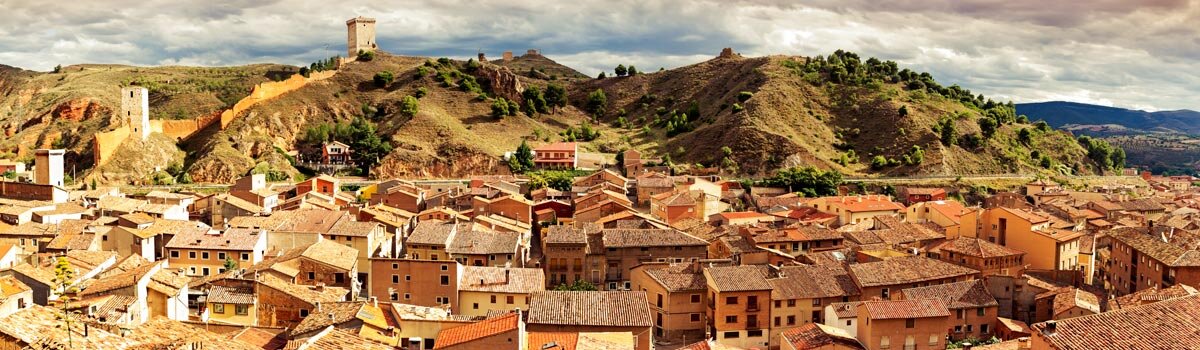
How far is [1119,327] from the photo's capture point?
46.8 ft

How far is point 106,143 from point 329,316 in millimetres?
57791

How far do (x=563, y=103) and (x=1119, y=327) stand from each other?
89.3m

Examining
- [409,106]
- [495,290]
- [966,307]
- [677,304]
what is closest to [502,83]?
[409,106]

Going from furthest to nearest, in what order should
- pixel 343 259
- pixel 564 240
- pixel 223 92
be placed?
pixel 223 92
pixel 564 240
pixel 343 259

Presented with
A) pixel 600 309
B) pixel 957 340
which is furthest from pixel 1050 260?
pixel 600 309

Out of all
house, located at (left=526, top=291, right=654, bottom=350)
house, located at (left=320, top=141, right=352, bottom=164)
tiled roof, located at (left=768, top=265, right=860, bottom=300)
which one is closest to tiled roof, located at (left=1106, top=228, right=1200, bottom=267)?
tiled roof, located at (left=768, top=265, right=860, bottom=300)

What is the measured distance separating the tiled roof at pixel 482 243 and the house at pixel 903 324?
46.3 ft

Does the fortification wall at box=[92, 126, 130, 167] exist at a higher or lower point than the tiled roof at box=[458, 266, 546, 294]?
higher

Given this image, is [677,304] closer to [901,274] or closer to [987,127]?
[901,274]

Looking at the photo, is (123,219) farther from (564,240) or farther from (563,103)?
(563,103)

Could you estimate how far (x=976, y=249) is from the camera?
1401 inches

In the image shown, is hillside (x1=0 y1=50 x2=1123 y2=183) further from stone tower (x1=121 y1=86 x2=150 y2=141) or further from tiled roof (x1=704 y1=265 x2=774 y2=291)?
tiled roof (x1=704 y1=265 x2=774 y2=291)

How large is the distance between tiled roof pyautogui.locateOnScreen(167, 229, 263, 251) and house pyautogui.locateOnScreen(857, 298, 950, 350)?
72.2 feet

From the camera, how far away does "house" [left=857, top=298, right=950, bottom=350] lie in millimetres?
25391
